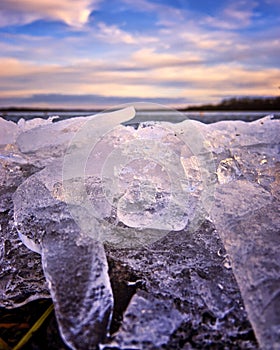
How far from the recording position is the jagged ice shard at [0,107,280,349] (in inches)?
56.7

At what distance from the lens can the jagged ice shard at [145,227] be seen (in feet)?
4.72

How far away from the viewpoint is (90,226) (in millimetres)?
1771

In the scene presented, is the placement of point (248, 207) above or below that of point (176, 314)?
above

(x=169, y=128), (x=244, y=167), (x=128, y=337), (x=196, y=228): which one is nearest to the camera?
(x=128, y=337)

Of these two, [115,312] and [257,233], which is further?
[257,233]

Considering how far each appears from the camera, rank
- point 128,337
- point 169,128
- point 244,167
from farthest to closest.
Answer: point 169,128 → point 244,167 → point 128,337

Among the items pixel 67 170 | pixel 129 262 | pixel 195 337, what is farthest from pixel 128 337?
pixel 67 170

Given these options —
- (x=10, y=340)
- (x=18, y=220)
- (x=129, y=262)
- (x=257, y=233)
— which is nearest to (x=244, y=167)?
(x=257, y=233)

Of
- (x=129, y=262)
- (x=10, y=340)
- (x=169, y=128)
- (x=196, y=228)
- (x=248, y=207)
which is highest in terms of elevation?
(x=169, y=128)

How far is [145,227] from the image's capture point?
2.00 meters

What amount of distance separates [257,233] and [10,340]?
122 cm

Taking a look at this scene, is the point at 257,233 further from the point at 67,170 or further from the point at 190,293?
the point at 67,170

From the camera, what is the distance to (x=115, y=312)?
1.55 meters

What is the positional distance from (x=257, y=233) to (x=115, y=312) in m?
0.73
